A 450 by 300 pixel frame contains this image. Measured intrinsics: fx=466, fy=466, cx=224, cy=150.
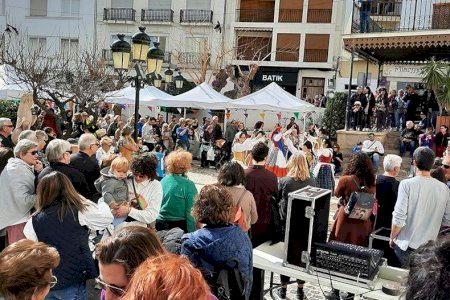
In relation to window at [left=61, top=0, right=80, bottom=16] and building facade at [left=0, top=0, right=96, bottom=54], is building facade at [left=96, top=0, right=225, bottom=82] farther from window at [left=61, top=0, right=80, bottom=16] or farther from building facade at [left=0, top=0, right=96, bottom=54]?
window at [left=61, top=0, right=80, bottom=16]

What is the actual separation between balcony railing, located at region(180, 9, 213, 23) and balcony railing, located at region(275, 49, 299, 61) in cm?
557

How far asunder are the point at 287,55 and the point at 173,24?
851 cm

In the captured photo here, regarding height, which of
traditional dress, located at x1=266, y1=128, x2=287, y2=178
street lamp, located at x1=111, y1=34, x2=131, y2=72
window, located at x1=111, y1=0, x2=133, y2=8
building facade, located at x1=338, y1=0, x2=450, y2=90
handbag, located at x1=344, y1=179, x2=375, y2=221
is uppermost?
window, located at x1=111, y1=0, x2=133, y2=8

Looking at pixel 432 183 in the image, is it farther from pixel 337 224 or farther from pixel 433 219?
pixel 337 224

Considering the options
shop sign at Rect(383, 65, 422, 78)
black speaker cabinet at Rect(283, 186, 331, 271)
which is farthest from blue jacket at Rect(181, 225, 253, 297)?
shop sign at Rect(383, 65, 422, 78)

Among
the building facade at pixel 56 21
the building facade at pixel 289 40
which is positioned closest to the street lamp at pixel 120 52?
the building facade at pixel 289 40

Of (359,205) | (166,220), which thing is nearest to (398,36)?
(359,205)

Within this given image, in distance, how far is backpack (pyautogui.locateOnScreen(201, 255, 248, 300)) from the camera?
9.29ft

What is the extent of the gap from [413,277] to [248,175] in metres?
3.24

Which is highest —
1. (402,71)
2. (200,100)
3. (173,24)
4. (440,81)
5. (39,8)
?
(39,8)

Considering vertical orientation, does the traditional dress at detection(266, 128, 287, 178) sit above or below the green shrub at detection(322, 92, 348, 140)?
below

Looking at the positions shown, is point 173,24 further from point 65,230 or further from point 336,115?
point 65,230

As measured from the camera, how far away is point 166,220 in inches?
170

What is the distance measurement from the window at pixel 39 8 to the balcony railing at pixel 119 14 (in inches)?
180
